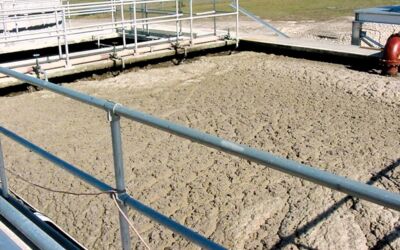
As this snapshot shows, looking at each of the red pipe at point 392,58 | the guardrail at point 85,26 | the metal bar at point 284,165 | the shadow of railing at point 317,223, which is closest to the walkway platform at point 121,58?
the guardrail at point 85,26

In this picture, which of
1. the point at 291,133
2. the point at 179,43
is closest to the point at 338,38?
the point at 179,43

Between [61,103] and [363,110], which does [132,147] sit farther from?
[363,110]

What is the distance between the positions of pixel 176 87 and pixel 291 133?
2.96 meters

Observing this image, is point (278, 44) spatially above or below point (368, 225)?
above

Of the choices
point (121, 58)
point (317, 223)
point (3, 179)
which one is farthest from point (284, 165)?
point (121, 58)

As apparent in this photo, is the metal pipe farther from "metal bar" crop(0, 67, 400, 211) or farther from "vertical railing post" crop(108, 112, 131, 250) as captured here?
"metal bar" crop(0, 67, 400, 211)

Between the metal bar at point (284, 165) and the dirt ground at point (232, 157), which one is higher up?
the metal bar at point (284, 165)

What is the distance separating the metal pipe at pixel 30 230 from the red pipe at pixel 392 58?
7783 mm

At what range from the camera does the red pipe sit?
9078 millimetres

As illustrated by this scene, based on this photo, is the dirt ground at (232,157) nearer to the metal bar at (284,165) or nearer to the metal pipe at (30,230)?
the metal pipe at (30,230)

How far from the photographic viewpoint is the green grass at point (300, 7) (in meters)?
19.0

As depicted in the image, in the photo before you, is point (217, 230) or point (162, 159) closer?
point (217, 230)

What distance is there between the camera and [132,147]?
6.71 metres

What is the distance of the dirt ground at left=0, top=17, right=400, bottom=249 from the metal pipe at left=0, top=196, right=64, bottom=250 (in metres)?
2.19
